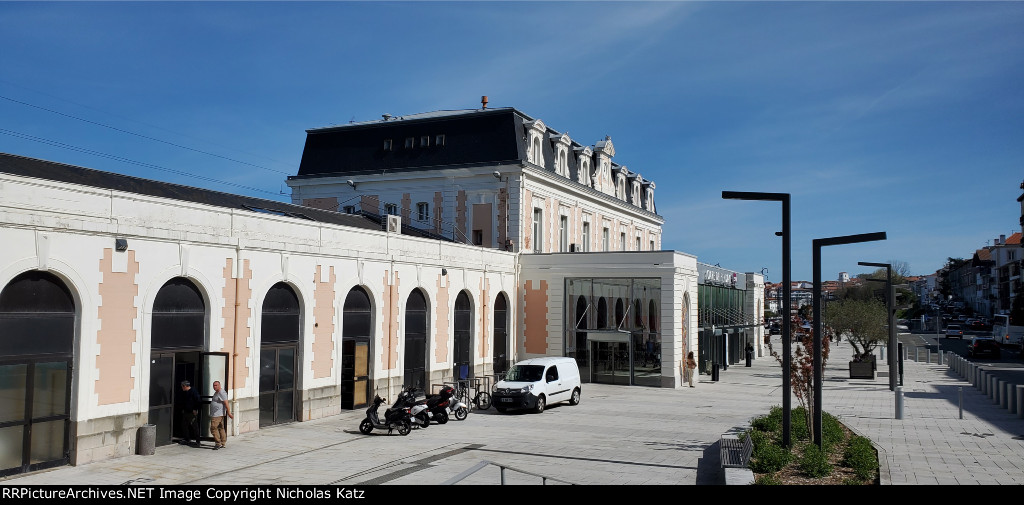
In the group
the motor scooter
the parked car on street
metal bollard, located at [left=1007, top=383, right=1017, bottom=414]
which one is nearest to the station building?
the motor scooter

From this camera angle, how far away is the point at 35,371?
14.7 meters

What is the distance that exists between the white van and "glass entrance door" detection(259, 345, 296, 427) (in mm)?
6518

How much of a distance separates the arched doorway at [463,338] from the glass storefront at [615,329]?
206 inches

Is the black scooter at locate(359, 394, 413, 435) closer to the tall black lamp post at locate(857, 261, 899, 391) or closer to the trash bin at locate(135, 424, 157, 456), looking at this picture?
the trash bin at locate(135, 424, 157, 456)

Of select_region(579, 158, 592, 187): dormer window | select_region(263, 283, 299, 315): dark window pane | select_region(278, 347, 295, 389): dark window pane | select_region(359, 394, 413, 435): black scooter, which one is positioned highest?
select_region(579, 158, 592, 187): dormer window

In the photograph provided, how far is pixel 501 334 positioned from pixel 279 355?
1393cm

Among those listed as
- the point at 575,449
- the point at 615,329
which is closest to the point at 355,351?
the point at 575,449

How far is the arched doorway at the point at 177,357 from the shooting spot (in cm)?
1733

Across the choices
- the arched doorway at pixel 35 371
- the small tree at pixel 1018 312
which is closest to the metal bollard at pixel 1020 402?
the arched doorway at pixel 35 371

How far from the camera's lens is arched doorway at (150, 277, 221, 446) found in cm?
1733

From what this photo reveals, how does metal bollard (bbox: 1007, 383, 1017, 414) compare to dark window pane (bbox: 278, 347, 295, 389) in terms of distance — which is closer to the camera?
dark window pane (bbox: 278, 347, 295, 389)

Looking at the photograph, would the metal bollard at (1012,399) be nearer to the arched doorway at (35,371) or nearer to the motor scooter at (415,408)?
the motor scooter at (415,408)
